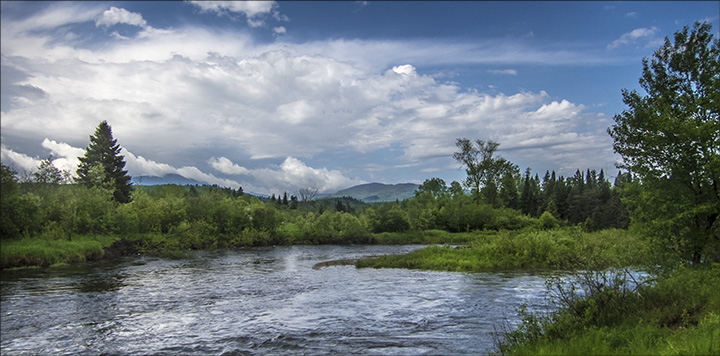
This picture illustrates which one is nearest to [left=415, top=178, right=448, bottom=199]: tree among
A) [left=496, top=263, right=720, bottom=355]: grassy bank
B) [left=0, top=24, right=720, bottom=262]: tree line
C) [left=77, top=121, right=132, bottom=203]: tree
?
[left=0, top=24, right=720, bottom=262]: tree line

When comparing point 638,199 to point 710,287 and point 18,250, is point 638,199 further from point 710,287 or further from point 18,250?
point 18,250

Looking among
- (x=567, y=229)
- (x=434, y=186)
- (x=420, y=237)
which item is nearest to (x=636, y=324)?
(x=567, y=229)

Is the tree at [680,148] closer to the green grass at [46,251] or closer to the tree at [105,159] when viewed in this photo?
the green grass at [46,251]

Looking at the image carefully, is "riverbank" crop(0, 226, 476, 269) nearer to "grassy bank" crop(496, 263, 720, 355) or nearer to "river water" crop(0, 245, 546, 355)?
"river water" crop(0, 245, 546, 355)

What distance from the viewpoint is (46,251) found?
35.3 meters

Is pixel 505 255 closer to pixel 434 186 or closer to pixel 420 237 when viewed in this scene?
pixel 420 237

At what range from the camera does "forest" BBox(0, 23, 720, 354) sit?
1116 cm

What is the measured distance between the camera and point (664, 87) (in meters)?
21.7

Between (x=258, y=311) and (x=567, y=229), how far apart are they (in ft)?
120

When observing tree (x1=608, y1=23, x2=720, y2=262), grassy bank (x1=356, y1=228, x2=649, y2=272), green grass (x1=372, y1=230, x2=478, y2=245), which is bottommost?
green grass (x1=372, y1=230, x2=478, y2=245)

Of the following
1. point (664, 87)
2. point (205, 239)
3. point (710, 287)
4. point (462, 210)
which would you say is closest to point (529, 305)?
point (710, 287)

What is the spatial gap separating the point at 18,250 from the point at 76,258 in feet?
15.7

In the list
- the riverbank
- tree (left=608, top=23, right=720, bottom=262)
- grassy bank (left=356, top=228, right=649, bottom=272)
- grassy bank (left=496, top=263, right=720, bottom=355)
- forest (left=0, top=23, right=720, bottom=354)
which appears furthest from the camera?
the riverbank

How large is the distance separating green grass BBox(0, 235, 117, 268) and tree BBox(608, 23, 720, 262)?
141 ft
